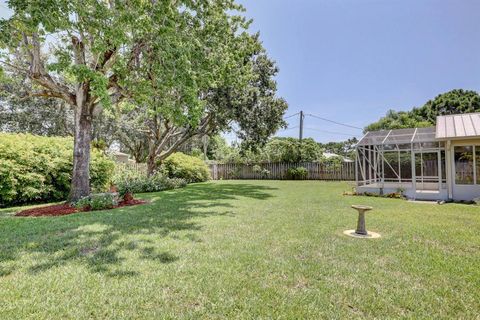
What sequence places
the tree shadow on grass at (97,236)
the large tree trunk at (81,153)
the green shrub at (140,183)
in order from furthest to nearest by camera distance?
the green shrub at (140,183), the large tree trunk at (81,153), the tree shadow on grass at (97,236)

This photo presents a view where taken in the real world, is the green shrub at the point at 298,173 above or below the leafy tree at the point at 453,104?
below

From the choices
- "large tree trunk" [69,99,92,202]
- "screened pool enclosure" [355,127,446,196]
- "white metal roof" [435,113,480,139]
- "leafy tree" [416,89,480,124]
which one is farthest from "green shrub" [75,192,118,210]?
"leafy tree" [416,89,480,124]

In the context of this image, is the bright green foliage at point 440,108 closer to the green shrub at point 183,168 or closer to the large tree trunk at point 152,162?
the green shrub at point 183,168

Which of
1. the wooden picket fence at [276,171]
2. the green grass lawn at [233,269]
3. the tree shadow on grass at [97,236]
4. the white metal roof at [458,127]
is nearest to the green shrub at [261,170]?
the wooden picket fence at [276,171]

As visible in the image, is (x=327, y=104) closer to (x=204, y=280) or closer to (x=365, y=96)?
(x=365, y=96)

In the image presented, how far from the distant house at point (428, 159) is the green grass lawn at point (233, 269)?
6.00 meters

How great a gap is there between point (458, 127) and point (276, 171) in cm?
1370

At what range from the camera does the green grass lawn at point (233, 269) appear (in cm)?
268

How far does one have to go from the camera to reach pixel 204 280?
3268mm

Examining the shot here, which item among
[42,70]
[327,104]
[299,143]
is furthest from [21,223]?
[327,104]

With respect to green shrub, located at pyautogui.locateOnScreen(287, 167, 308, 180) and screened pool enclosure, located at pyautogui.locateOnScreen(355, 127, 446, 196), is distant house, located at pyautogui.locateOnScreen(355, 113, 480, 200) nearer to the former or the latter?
screened pool enclosure, located at pyautogui.locateOnScreen(355, 127, 446, 196)

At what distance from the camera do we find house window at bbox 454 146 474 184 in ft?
36.3

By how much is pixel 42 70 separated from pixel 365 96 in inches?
1015

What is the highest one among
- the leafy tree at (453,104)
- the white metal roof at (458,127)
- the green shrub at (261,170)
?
the leafy tree at (453,104)
